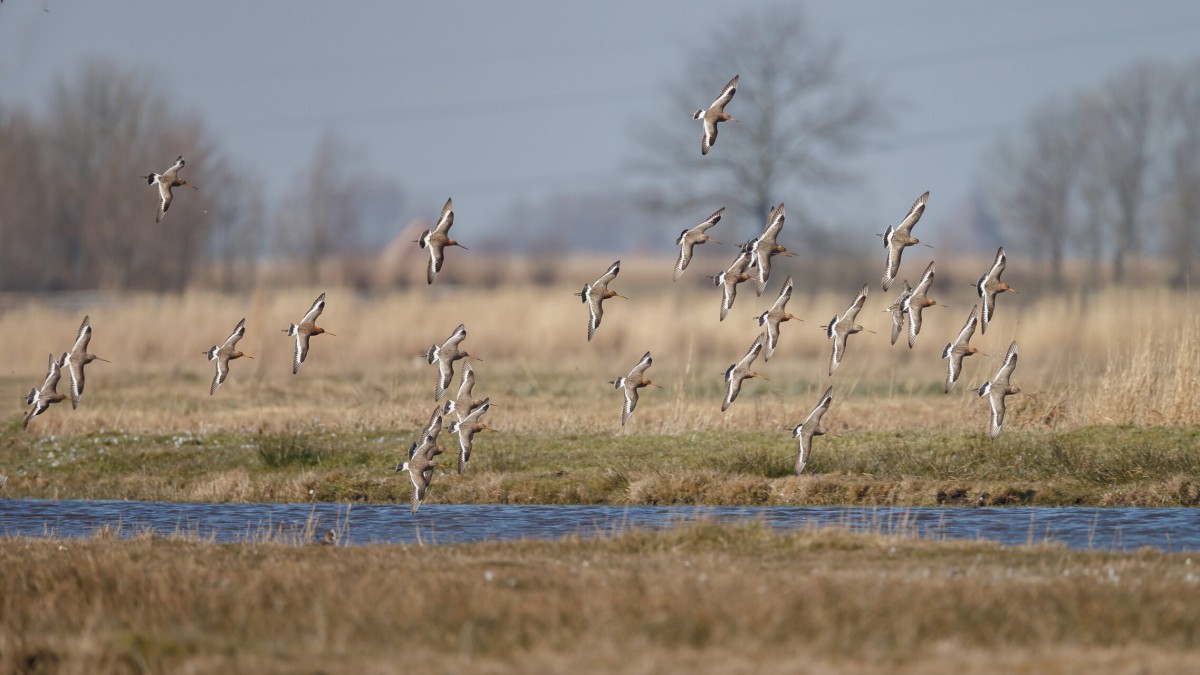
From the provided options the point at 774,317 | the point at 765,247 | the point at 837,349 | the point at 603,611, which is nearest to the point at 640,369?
the point at 774,317

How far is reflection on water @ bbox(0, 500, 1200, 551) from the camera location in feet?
46.4

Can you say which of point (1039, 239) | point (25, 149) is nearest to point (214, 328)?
point (25, 149)

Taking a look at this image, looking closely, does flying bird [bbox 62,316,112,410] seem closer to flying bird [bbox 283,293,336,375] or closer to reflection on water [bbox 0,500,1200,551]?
reflection on water [bbox 0,500,1200,551]

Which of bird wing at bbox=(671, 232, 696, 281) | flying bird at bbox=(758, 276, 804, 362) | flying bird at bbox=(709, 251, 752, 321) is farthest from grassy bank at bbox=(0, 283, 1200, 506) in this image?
bird wing at bbox=(671, 232, 696, 281)

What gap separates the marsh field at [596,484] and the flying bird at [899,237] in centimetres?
229

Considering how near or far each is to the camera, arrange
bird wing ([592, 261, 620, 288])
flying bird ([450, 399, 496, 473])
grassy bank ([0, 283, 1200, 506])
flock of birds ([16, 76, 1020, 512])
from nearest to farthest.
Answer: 1. flock of birds ([16, 76, 1020, 512])
2. flying bird ([450, 399, 496, 473])
3. bird wing ([592, 261, 620, 288])
4. grassy bank ([0, 283, 1200, 506])

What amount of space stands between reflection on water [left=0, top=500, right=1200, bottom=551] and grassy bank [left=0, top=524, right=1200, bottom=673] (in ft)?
5.68

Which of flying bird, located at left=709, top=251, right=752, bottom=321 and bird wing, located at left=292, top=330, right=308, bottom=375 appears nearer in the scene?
flying bird, located at left=709, top=251, right=752, bottom=321

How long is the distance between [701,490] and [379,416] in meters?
7.49

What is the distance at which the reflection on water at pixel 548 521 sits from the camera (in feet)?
46.4

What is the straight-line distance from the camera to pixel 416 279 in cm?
6278

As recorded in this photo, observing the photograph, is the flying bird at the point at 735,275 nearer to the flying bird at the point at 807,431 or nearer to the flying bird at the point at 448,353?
the flying bird at the point at 807,431

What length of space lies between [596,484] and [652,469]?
803 millimetres

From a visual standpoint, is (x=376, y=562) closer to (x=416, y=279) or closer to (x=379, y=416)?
(x=379, y=416)
